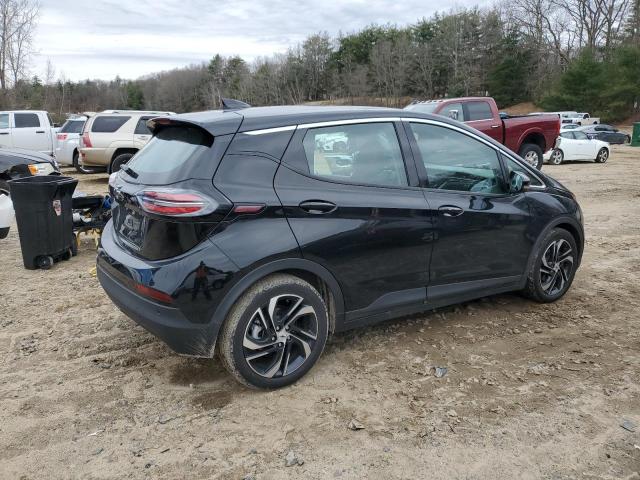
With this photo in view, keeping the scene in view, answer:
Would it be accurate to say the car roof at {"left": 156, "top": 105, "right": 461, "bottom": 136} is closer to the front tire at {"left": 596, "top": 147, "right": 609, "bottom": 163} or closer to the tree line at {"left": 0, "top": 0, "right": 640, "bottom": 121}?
the front tire at {"left": 596, "top": 147, "right": 609, "bottom": 163}

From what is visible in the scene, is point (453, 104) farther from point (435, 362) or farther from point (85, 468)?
point (85, 468)

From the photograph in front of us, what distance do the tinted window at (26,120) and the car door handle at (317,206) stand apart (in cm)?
1526

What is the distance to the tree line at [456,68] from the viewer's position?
172ft

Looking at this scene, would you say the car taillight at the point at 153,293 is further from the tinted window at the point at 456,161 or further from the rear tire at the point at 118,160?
the rear tire at the point at 118,160

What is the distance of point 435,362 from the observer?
3744 millimetres

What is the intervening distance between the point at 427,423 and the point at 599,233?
6.03 m

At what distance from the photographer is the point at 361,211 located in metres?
3.46

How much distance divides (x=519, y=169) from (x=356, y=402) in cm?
247

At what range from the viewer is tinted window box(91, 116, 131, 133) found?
43.4 feet

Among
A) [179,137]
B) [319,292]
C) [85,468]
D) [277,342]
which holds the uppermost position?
[179,137]

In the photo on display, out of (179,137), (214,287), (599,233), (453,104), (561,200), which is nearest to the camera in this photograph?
(214,287)

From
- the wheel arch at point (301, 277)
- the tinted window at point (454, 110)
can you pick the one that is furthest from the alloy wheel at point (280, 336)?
the tinted window at point (454, 110)

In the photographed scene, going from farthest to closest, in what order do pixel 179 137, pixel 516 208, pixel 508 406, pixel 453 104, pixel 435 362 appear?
pixel 453 104
pixel 516 208
pixel 435 362
pixel 179 137
pixel 508 406

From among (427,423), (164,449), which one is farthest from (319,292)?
(164,449)
